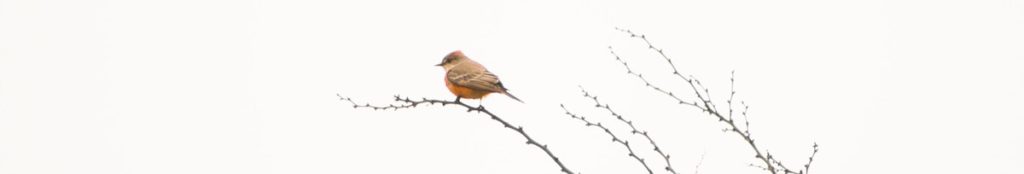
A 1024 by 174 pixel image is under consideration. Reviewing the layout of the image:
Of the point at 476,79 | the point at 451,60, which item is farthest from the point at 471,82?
the point at 451,60

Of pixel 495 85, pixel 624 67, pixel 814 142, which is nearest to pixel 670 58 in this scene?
pixel 624 67

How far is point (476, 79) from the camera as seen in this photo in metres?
9.19

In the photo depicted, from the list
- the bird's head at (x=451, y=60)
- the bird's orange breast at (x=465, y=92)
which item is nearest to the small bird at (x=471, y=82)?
the bird's orange breast at (x=465, y=92)

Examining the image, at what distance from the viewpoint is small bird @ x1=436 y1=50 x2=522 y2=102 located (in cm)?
902

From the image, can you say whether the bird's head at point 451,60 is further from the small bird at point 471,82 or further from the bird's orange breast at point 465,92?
the bird's orange breast at point 465,92

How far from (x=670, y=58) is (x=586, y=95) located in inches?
12.6

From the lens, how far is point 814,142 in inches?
233

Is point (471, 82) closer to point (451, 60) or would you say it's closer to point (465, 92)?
point (465, 92)

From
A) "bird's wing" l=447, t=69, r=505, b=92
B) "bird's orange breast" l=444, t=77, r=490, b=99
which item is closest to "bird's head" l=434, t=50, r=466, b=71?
"bird's wing" l=447, t=69, r=505, b=92

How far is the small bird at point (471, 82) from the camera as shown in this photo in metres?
9.02

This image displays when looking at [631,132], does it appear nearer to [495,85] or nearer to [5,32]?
[495,85]

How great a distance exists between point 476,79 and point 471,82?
0.16 ft

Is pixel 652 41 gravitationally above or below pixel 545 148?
above

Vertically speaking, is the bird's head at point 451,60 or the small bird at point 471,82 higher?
the bird's head at point 451,60
